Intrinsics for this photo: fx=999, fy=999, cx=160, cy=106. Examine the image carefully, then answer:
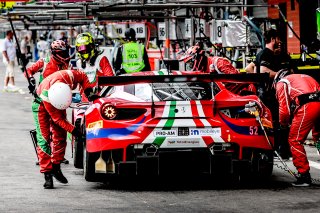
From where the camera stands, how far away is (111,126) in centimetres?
991

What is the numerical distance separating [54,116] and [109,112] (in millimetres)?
830

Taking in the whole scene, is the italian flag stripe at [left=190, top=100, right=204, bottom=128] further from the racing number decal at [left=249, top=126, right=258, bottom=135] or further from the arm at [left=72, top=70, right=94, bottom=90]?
the arm at [left=72, top=70, right=94, bottom=90]

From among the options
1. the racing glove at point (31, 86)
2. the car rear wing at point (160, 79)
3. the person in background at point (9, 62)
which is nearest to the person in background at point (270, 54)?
the car rear wing at point (160, 79)

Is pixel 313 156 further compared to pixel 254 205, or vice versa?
pixel 313 156

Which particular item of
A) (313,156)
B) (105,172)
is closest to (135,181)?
(105,172)

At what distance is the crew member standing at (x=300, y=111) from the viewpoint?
1038 cm

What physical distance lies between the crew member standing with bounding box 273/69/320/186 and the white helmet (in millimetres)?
2212

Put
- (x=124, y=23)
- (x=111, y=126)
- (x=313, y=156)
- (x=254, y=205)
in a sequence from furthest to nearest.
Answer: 1. (x=124, y=23)
2. (x=313, y=156)
3. (x=111, y=126)
4. (x=254, y=205)

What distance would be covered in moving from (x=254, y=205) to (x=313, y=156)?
467cm

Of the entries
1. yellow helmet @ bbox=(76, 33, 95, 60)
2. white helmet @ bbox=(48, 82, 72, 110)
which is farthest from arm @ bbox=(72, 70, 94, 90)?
yellow helmet @ bbox=(76, 33, 95, 60)

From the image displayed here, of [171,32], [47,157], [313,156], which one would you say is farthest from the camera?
[171,32]

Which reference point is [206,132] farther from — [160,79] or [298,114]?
[298,114]

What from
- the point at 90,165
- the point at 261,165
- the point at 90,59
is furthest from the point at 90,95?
the point at 90,59

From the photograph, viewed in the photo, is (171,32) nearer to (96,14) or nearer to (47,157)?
(96,14)
